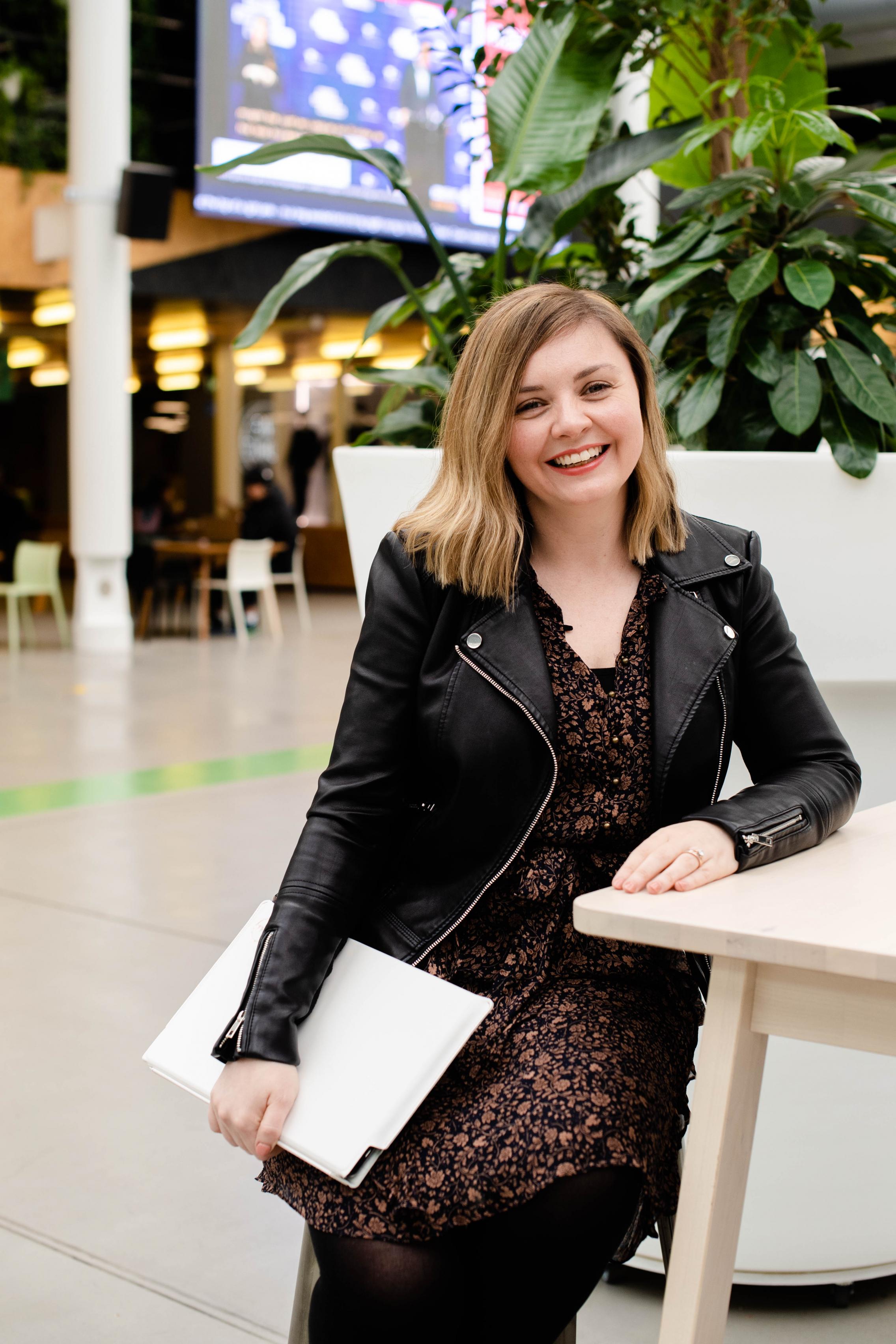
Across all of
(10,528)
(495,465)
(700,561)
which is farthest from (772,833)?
(10,528)

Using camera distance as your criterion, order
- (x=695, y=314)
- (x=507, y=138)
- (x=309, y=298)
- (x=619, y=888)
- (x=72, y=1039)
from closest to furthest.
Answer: (x=619, y=888) → (x=695, y=314) → (x=507, y=138) → (x=72, y=1039) → (x=309, y=298)

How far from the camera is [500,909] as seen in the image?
142 cm

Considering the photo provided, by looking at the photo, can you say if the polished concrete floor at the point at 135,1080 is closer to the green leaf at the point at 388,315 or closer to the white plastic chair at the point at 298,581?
the green leaf at the point at 388,315

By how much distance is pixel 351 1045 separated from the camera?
4.25ft

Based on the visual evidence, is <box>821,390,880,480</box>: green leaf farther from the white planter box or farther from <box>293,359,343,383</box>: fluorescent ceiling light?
<box>293,359,343,383</box>: fluorescent ceiling light

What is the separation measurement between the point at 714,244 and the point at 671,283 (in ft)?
0.28

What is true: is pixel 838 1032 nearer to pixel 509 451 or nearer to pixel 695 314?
pixel 509 451

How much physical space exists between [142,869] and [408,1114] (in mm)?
3072

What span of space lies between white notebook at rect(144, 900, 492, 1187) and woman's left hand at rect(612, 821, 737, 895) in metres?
0.17

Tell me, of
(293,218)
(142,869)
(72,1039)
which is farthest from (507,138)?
(293,218)

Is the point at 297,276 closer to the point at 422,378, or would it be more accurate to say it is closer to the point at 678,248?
the point at 422,378

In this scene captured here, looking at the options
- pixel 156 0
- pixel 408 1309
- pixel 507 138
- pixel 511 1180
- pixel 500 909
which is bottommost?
pixel 408 1309

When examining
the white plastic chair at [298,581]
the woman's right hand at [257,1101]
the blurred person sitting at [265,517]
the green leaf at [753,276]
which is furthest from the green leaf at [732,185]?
the blurred person sitting at [265,517]

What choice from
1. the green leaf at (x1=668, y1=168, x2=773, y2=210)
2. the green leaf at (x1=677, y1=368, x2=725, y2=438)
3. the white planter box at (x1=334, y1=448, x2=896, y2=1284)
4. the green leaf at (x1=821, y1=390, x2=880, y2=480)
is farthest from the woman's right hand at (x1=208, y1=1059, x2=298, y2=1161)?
the green leaf at (x1=668, y1=168, x2=773, y2=210)
